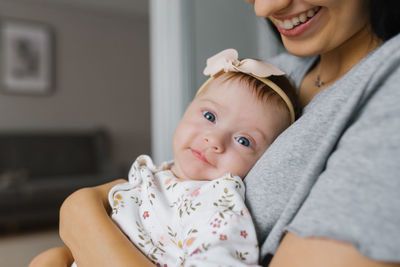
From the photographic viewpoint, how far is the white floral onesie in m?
0.69

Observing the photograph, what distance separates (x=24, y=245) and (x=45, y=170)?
5.58ft

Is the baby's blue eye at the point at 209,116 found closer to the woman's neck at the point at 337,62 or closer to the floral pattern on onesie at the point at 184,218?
the floral pattern on onesie at the point at 184,218

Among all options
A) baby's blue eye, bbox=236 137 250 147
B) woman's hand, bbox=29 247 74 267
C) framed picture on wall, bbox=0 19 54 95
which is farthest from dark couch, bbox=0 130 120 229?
baby's blue eye, bbox=236 137 250 147

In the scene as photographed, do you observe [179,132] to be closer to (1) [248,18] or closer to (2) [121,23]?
(1) [248,18]

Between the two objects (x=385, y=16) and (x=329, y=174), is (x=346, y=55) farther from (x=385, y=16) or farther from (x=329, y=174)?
(x=329, y=174)

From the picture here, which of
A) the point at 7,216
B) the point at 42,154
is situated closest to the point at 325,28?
the point at 7,216

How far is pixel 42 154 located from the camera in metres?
5.18

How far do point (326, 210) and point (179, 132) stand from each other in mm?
534

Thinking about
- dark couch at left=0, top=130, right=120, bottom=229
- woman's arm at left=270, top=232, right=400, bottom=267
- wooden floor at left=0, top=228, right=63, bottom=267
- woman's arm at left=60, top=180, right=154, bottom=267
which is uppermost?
woman's arm at left=270, top=232, right=400, bottom=267

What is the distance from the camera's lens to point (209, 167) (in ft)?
3.07

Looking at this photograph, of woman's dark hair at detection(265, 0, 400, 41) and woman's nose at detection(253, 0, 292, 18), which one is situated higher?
woman's nose at detection(253, 0, 292, 18)

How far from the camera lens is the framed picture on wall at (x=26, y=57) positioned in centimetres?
524

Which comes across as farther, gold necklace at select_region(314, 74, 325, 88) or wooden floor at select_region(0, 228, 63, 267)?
wooden floor at select_region(0, 228, 63, 267)

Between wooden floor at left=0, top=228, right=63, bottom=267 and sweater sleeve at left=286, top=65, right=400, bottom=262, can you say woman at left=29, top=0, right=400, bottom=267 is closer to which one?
sweater sleeve at left=286, top=65, right=400, bottom=262
